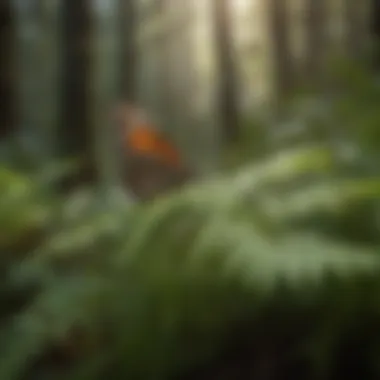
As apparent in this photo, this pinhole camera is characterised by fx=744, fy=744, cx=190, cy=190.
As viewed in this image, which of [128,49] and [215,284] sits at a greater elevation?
[128,49]

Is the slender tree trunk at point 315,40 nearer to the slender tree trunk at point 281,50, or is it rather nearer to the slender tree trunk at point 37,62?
the slender tree trunk at point 281,50

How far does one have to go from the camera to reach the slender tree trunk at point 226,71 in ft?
3.98

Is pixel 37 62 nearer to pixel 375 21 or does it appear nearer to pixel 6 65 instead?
pixel 6 65

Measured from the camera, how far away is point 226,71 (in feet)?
4.07

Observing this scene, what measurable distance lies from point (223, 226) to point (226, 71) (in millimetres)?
630

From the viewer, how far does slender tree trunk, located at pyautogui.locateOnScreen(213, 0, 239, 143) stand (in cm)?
121

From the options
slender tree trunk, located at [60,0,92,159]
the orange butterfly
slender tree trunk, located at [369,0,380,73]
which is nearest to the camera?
the orange butterfly

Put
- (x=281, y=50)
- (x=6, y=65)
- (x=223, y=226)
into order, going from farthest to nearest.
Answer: (x=6, y=65) → (x=281, y=50) → (x=223, y=226)

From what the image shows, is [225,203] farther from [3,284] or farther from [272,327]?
[3,284]

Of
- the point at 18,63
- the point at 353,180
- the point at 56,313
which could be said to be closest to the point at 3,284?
the point at 56,313

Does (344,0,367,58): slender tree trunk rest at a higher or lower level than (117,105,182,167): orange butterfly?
higher

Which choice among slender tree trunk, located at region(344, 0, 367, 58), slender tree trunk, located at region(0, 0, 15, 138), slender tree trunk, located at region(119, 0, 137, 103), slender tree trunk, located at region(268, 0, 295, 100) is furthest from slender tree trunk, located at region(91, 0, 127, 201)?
slender tree trunk, located at region(344, 0, 367, 58)

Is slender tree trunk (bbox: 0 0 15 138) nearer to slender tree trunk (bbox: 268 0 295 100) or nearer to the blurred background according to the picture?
the blurred background

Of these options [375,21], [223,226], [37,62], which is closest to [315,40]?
[375,21]
